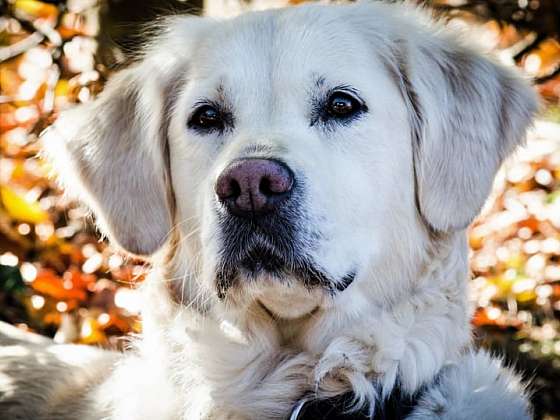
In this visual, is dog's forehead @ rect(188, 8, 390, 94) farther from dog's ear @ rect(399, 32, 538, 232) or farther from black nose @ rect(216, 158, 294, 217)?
black nose @ rect(216, 158, 294, 217)

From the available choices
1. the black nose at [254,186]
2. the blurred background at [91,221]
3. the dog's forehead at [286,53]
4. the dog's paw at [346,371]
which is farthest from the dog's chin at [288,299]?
the blurred background at [91,221]

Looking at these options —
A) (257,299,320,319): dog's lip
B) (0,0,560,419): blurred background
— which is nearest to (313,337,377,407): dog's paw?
(257,299,320,319): dog's lip

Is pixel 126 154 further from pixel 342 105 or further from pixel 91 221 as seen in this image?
pixel 91 221

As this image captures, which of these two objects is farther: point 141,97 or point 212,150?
point 141,97

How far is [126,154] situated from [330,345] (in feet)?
3.56

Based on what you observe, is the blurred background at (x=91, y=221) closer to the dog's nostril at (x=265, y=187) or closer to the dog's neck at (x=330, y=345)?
the dog's neck at (x=330, y=345)

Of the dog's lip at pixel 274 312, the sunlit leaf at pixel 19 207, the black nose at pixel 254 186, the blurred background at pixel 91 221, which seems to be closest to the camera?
the black nose at pixel 254 186

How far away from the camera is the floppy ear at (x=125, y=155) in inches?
121

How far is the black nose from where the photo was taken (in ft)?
7.86

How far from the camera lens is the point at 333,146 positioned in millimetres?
2705

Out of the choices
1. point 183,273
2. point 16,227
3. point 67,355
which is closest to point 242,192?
point 183,273

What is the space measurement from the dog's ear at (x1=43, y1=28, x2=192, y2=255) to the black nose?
2.13 feet

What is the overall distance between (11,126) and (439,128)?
3.43 meters

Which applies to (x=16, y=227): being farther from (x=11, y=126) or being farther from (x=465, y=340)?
(x=465, y=340)
